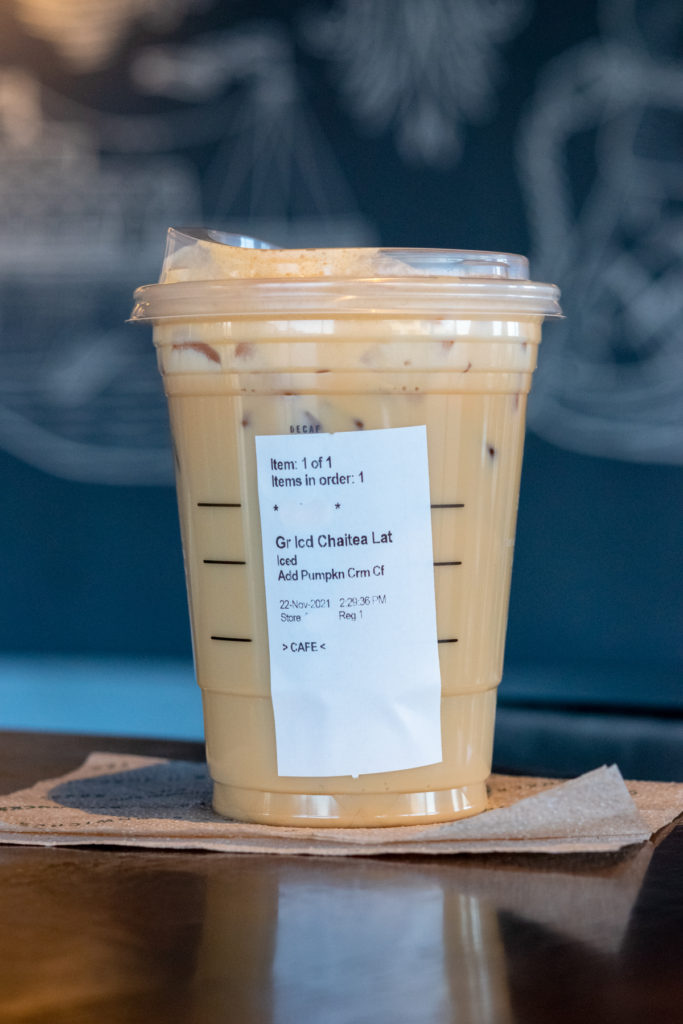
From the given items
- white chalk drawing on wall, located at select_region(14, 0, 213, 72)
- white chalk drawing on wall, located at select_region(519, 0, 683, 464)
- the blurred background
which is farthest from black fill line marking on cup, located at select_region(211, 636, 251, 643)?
white chalk drawing on wall, located at select_region(14, 0, 213, 72)

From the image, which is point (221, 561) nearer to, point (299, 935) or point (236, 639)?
point (236, 639)

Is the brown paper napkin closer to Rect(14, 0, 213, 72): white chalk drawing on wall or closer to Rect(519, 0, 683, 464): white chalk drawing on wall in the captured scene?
Rect(519, 0, 683, 464): white chalk drawing on wall

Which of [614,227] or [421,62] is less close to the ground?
[421,62]

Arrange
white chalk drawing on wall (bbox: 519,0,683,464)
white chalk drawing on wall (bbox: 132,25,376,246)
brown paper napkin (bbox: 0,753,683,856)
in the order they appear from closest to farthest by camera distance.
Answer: brown paper napkin (bbox: 0,753,683,856) < white chalk drawing on wall (bbox: 519,0,683,464) < white chalk drawing on wall (bbox: 132,25,376,246)

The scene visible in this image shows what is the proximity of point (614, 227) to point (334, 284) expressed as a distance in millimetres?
786

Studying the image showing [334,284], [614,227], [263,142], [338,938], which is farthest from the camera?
[263,142]

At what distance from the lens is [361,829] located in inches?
32.2

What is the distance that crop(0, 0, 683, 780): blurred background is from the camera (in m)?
1.46

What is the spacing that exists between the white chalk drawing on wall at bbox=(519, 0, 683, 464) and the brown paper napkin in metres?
0.62

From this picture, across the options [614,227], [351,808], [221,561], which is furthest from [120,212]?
[351,808]

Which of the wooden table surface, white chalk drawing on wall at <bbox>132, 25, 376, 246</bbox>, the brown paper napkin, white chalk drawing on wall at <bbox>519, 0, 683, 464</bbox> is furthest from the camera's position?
white chalk drawing on wall at <bbox>132, 25, 376, 246</bbox>

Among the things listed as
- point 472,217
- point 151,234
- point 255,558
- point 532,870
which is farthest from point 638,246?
point 532,870

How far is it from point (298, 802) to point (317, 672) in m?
0.10

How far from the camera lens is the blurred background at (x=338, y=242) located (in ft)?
4.78
